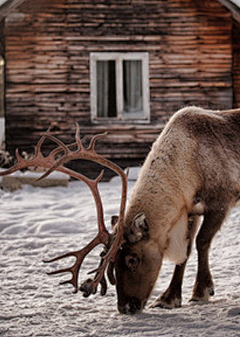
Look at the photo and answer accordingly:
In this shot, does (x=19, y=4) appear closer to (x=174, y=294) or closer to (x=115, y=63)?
(x=115, y=63)

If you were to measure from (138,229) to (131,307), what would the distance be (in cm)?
55

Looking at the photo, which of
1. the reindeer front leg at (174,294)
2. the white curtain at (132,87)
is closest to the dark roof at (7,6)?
the white curtain at (132,87)

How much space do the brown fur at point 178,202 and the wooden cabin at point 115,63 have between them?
6.95 metres

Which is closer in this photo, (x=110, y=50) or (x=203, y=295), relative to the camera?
(x=203, y=295)

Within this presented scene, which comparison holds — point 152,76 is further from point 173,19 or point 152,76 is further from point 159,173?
point 159,173

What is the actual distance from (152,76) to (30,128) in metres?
2.95

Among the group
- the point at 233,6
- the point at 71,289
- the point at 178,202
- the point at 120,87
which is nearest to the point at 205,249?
the point at 178,202

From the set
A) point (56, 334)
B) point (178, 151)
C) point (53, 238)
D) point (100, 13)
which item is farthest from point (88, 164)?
point (56, 334)

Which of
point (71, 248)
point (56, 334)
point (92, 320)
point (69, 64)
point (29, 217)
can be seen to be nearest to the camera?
point (56, 334)

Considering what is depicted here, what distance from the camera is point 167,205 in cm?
357

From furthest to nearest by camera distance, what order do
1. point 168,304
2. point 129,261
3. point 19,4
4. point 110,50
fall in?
point 110,50
point 19,4
point 168,304
point 129,261

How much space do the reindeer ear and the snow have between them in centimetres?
52

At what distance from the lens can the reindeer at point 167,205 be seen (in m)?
3.42

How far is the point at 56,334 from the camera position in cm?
305
